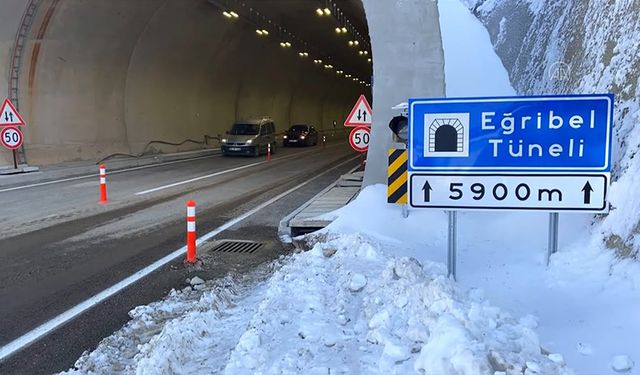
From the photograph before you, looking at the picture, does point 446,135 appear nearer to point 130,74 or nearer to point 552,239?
point 552,239

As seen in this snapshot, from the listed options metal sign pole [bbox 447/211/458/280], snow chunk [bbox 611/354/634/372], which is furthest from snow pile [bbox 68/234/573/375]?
snow chunk [bbox 611/354/634/372]

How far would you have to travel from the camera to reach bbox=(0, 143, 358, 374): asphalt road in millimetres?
5156

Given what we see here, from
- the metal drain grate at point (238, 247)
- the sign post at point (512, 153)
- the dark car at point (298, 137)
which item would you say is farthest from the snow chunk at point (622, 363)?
the dark car at point (298, 137)

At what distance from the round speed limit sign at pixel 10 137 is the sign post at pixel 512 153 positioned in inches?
600

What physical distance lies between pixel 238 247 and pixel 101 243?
2.18 meters

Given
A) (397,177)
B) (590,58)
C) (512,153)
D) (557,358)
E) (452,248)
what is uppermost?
(590,58)

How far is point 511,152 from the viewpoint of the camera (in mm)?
4910

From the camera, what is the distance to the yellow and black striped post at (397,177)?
25.5ft

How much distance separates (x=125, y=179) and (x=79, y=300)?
11367mm

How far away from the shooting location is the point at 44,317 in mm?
5355

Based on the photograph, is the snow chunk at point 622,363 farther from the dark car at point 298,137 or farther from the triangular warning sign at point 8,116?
the dark car at point 298,137

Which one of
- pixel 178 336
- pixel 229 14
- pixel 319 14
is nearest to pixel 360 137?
pixel 178 336

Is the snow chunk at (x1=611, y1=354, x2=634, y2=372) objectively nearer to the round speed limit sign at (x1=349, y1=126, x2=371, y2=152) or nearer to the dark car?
the round speed limit sign at (x1=349, y1=126, x2=371, y2=152)

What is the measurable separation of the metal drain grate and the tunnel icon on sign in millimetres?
3852
